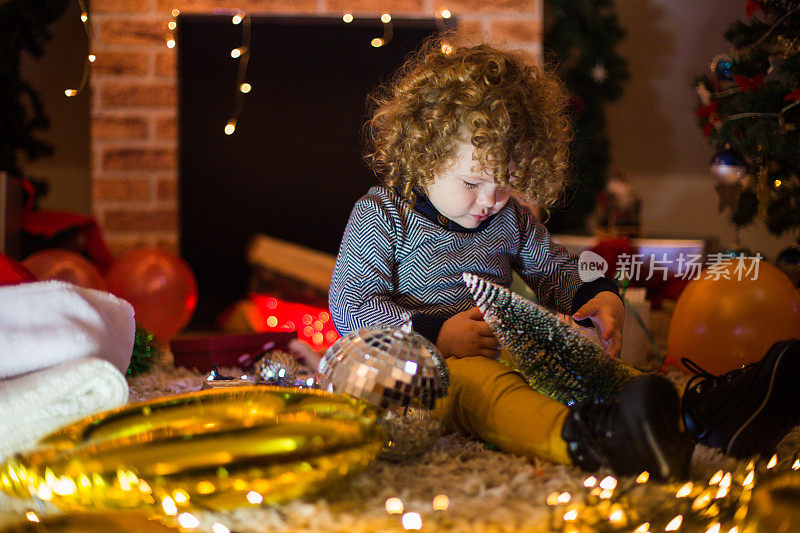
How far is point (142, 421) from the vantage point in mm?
671

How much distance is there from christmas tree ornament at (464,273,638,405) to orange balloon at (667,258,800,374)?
324 mm

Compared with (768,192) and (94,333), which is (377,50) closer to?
(768,192)

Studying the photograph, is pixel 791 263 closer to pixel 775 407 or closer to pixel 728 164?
pixel 728 164

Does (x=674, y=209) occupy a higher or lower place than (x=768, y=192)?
lower

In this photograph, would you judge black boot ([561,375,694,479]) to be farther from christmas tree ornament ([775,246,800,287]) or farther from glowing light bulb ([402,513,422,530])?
christmas tree ornament ([775,246,800,287])

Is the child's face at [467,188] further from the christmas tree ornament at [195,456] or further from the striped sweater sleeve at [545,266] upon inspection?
the christmas tree ornament at [195,456]

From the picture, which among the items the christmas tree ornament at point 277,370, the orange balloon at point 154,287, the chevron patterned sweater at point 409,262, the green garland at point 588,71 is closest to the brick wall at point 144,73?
the green garland at point 588,71

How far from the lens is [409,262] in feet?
3.67

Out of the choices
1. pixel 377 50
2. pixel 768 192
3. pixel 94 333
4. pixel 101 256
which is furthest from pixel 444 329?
pixel 377 50

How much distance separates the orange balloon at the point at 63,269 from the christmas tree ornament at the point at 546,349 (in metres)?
0.79

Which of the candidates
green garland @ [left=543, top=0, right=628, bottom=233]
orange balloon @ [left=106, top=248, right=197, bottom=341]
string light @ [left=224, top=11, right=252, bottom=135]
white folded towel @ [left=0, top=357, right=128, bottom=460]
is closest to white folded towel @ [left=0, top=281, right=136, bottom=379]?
white folded towel @ [left=0, top=357, right=128, bottom=460]

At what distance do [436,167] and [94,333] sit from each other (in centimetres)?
52

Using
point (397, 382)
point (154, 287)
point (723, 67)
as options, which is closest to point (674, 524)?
point (397, 382)

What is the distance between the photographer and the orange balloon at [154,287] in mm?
1413
